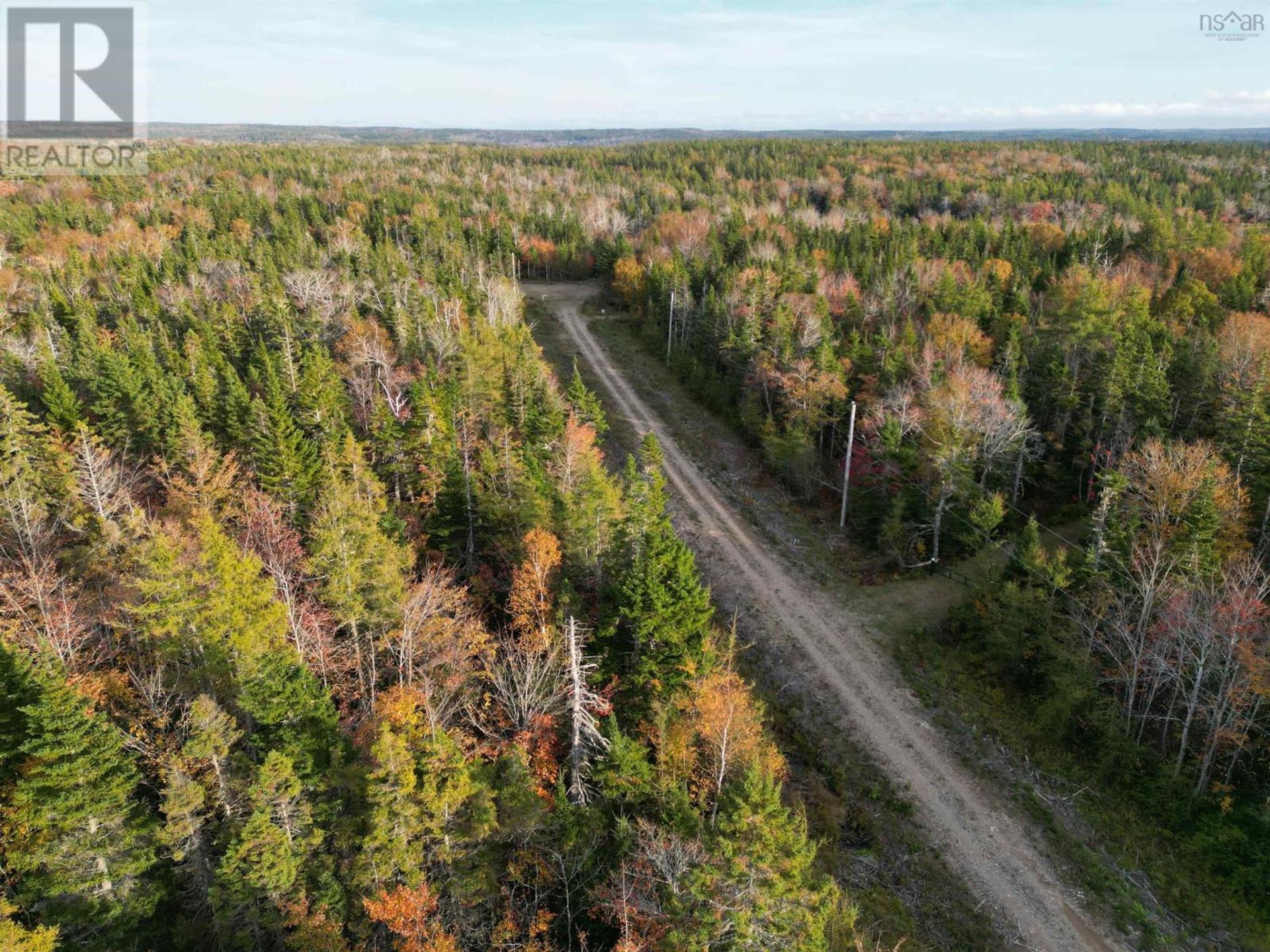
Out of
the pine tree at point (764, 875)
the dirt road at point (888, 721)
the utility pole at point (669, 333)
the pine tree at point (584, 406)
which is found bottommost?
the dirt road at point (888, 721)

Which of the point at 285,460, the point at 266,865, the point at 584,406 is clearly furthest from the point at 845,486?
the point at 266,865

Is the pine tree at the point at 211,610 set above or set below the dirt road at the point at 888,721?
above

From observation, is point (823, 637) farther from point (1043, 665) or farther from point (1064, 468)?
point (1064, 468)

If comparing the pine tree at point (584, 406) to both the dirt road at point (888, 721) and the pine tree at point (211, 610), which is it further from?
the pine tree at point (211, 610)

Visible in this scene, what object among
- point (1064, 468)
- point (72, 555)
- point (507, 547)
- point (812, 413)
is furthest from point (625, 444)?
point (72, 555)

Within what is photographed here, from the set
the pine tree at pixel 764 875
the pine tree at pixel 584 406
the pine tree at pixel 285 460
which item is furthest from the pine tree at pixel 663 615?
the pine tree at pixel 584 406

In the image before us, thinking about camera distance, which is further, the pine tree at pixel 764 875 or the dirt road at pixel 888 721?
the dirt road at pixel 888 721

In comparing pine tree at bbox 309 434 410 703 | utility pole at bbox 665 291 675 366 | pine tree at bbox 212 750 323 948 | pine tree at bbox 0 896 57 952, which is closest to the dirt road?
pine tree at bbox 309 434 410 703
